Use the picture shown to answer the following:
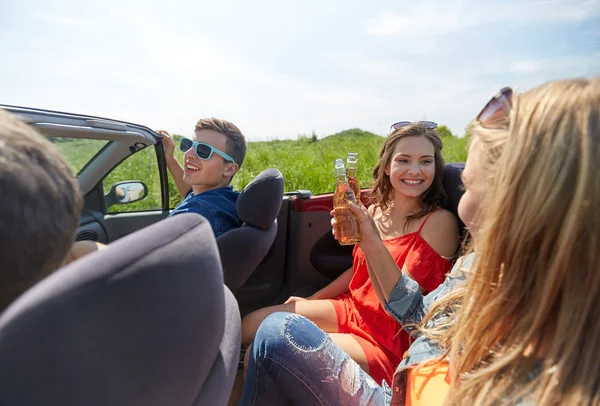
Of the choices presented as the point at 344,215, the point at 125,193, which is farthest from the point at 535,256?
the point at 125,193

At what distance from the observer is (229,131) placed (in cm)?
Answer: 259

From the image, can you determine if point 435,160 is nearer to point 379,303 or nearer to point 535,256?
point 379,303

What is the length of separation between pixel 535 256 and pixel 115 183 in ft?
10.3

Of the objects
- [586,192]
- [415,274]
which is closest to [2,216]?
[586,192]

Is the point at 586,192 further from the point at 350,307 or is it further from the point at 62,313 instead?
the point at 350,307

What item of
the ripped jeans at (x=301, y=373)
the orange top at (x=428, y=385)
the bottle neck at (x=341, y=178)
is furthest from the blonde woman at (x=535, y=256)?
the bottle neck at (x=341, y=178)

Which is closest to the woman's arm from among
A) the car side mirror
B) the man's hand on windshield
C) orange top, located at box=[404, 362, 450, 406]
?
orange top, located at box=[404, 362, 450, 406]

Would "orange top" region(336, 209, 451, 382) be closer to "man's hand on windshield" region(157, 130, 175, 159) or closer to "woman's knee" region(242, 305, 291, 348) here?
"woman's knee" region(242, 305, 291, 348)

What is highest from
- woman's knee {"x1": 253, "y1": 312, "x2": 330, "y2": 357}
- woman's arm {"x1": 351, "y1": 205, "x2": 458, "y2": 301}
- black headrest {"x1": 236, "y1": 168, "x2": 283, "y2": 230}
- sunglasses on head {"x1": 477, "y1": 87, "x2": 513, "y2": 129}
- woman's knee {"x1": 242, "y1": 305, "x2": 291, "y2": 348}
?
sunglasses on head {"x1": 477, "y1": 87, "x2": 513, "y2": 129}

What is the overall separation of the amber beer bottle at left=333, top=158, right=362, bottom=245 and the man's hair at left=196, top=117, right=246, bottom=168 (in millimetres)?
832

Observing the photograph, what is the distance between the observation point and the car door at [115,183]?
256 cm

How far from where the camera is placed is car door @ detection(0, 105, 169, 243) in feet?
8.39

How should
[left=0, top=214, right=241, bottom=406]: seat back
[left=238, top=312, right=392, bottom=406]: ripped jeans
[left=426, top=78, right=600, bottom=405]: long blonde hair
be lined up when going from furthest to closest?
[left=238, top=312, right=392, bottom=406]: ripped jeans, [left=426, top=78, right=600, bottom=405]: long blonde hair, [left=0, top=214, right=241, bottom=406]: seat back

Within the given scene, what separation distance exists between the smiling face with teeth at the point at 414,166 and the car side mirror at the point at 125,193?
7.15ft
